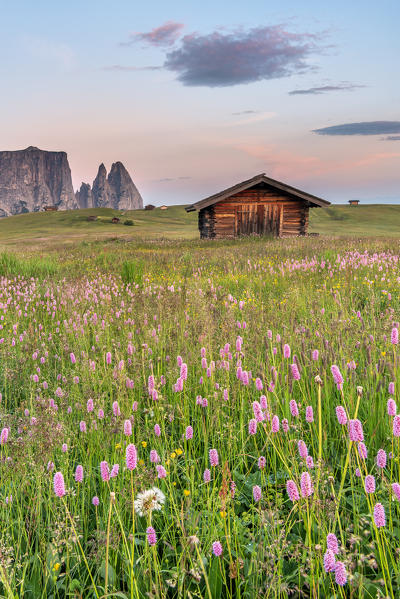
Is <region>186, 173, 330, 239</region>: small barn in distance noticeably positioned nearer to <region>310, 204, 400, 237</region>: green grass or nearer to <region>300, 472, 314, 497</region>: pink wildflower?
<region>300, 472, 314, 497</region>: pink wildflower

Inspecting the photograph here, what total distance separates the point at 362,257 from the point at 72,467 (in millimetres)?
8546

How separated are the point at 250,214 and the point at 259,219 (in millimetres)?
819

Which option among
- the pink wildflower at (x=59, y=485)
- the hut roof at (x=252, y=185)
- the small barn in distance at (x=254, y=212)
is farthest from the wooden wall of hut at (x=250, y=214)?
the pink wildflower at (x=59, y=485)

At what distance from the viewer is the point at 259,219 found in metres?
31.5

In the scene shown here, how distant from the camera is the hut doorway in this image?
31.3 meters

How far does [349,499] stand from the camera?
2.35 meters

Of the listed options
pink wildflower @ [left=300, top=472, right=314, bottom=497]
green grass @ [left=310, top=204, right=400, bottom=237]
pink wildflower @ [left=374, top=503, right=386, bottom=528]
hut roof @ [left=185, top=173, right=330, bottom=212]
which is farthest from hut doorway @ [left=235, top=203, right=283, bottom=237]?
green grass @ [left=310, top=204, right=400, bottom=237]

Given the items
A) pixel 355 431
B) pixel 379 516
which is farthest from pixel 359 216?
pixel 379 516

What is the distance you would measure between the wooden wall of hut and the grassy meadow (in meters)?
23.9

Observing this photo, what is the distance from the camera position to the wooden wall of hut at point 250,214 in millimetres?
31141

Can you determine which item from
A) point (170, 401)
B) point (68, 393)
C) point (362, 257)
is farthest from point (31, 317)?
point (362, 257)

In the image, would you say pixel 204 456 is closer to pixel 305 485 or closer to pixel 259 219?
pixel 305 485

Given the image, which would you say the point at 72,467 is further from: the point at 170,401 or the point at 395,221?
the point at 395,221

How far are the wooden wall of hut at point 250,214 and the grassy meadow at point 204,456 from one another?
23.9 meters
